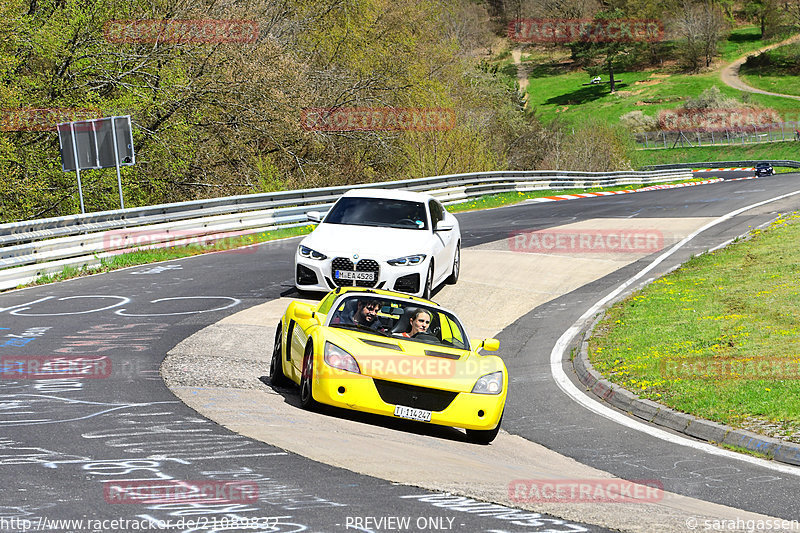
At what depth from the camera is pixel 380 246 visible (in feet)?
50.1

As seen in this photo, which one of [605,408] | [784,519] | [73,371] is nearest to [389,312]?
[605,408]

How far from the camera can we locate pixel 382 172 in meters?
42.4

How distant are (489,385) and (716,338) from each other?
552 cm

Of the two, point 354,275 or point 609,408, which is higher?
point 354,275

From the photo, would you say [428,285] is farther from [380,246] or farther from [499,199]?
[499,199]

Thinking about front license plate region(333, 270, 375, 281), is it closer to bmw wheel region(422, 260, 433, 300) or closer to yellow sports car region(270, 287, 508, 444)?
bmw wheel region(422, 260, 433, 300)

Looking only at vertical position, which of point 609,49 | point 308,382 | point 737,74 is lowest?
point 308,382

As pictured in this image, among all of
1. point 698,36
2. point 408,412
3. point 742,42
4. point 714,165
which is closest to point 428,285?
point 408,412

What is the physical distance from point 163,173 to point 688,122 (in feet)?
297

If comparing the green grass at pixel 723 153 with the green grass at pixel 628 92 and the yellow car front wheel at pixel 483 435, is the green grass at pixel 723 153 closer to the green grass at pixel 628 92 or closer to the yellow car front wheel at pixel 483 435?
the green grass at pixel 628 92

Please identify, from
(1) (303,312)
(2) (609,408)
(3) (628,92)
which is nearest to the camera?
(1) (303,312)

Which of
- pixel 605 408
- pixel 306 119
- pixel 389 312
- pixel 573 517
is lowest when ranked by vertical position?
pixel 605 408

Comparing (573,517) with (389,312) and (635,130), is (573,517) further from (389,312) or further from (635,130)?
(635,130)

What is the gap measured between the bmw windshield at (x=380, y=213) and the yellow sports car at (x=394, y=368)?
20.5 feet
